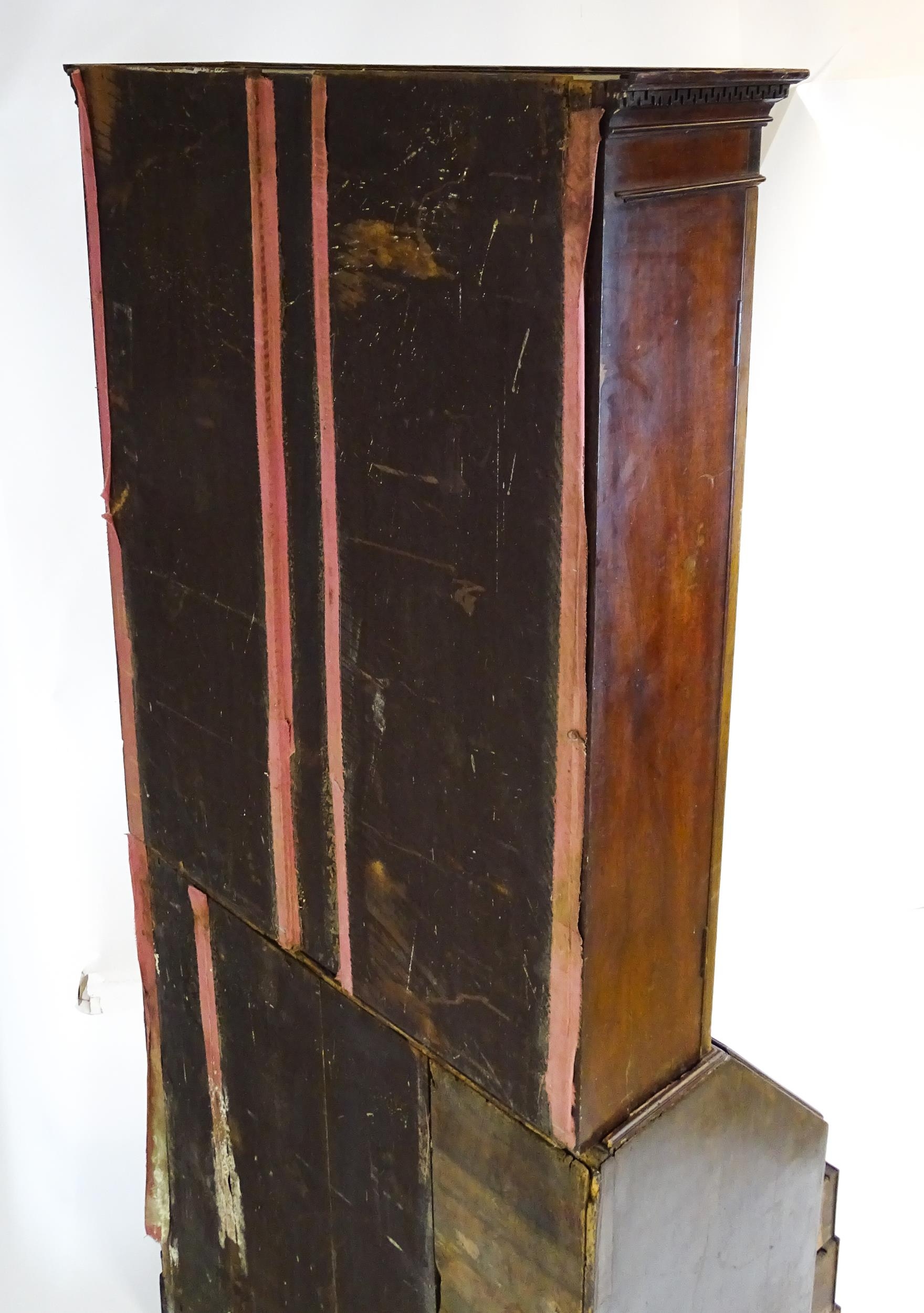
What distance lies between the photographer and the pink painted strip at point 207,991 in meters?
1.63

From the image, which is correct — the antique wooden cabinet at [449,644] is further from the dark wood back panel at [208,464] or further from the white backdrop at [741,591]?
the white backdrop at [741,591]

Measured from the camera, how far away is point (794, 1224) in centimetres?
149

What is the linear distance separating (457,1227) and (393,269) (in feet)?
2.80

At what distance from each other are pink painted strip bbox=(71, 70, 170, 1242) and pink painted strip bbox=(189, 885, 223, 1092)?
118mm

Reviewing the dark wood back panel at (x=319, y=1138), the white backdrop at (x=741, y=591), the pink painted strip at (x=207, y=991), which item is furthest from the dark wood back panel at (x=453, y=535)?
the white backdrop at (x=741, y=591)

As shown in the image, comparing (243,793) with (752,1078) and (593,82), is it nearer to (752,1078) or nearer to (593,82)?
(752,1078)

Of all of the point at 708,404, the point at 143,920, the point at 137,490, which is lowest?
the point at 143,920

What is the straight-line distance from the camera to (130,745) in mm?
1682

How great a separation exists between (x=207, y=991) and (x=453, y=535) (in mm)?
752

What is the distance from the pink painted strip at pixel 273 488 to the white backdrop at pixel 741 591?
70cm

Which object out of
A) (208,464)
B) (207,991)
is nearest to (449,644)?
(208,464)

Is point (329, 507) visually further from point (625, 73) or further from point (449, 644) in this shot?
point (625, 73)

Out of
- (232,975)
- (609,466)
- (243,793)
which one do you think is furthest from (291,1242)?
(609,466)

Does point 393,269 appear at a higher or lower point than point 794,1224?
higher
